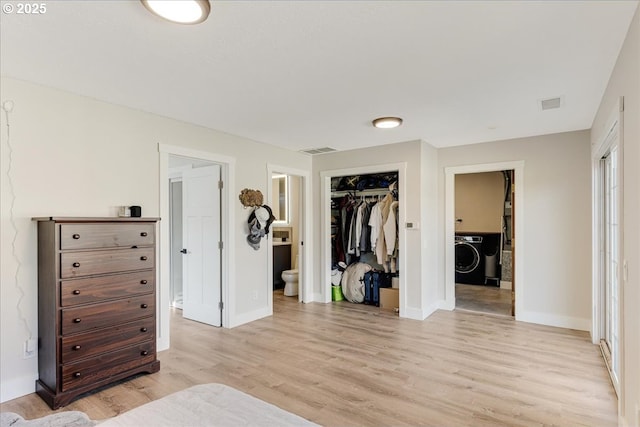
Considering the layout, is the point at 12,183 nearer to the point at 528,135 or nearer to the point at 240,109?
the point at 240,109

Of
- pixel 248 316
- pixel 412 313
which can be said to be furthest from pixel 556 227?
pixel 248 316

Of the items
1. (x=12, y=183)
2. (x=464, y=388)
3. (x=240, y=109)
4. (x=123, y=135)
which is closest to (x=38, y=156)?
(x=12, y=183)

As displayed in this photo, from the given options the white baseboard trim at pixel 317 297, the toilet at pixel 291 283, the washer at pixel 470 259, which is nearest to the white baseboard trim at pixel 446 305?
the white baseboard trim at pixel 317 297

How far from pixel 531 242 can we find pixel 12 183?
5308mm

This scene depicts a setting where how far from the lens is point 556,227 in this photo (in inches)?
169

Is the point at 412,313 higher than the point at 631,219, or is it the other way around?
the point at 631,219

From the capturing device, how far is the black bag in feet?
17.9

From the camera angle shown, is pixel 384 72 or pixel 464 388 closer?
pixel 384 72

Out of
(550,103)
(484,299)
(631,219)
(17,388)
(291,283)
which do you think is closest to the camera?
(631,219)

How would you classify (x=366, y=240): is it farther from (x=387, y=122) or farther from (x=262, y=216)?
(x=387, y=122)

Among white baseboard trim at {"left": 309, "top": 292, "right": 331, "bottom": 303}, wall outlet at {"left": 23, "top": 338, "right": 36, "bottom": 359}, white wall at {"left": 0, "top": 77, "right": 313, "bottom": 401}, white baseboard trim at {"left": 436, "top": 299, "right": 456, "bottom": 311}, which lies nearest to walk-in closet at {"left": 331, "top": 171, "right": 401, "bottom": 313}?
white baseboard trim at {"left": 309, "top": 292, "right": 331, "bottom": 303}

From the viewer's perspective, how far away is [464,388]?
2.71 metres

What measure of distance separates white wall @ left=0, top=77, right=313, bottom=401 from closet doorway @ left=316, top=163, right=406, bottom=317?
238cm

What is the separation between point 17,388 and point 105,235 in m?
1.25
